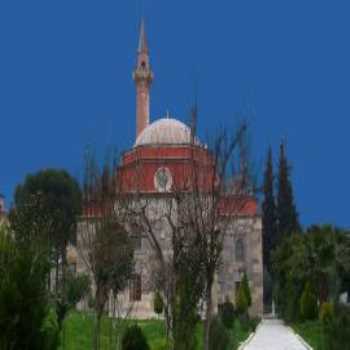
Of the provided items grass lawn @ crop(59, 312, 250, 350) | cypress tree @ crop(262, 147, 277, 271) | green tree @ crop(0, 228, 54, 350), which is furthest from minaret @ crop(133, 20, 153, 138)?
green tree @ crop(0, 228, 54, 350)

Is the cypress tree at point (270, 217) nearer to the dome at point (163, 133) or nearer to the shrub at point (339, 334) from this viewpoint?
the dome at point (163, 133)

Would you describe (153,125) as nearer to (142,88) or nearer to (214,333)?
(142,88)

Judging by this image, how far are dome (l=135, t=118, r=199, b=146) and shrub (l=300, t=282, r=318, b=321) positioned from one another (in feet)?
42.0

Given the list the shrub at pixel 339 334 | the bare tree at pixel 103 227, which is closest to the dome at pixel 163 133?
the bare tree at pixel 103 227

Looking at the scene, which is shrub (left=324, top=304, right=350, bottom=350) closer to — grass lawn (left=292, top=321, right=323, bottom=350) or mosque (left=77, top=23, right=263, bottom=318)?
grass lawn (left=292, top=321, right=323, bottom=350)

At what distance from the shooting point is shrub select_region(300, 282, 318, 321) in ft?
97.6

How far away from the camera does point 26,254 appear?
7.98 meters

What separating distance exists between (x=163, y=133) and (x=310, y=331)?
1814 centimetres

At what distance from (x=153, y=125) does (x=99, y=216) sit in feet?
91.0

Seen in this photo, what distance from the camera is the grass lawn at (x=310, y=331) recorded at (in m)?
22.5

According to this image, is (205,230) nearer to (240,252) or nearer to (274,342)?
(274,342)

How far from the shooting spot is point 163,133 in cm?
4153

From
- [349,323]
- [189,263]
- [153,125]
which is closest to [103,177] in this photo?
[189,263]

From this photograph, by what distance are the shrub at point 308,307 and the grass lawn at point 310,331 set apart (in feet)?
1.56
